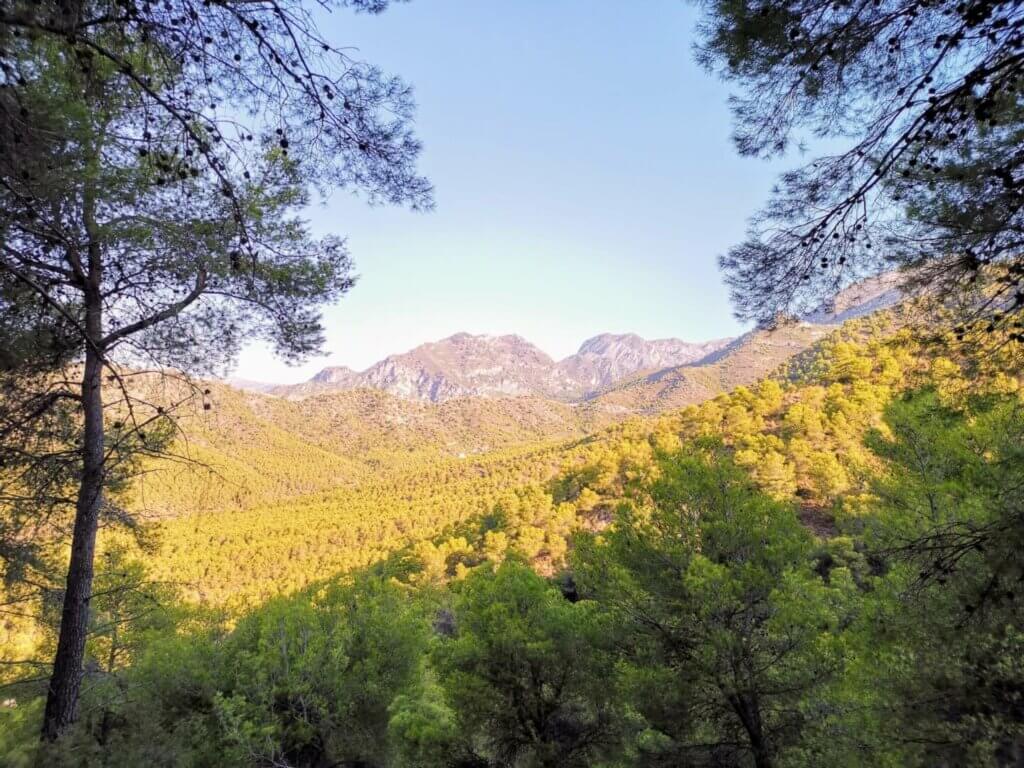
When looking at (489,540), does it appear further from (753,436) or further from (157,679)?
(157,679)

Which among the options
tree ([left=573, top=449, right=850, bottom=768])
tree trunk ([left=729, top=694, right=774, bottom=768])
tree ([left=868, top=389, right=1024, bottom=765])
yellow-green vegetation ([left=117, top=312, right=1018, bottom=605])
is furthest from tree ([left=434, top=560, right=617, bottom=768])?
tree ([left=868, top=389, right=1024, bottom=765])

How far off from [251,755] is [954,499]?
15.0m

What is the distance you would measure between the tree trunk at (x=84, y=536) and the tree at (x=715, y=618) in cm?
637

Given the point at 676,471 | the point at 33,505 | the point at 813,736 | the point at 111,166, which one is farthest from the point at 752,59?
the point at 813,736

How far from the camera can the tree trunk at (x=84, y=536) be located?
3961 mm

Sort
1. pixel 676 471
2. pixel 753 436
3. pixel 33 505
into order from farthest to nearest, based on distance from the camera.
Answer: pixel 753 436, pixel 676 471, pixel 33 505

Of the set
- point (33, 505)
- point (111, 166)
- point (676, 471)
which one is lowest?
point (676, 471)

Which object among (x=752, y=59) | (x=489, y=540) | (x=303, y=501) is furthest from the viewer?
(x=303, y=501)

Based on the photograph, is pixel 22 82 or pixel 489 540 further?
pixel 489 540

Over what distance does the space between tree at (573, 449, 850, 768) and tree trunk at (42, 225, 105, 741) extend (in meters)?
6.37

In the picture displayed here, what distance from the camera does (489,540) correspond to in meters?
35.6

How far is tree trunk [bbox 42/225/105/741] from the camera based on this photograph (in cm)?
396

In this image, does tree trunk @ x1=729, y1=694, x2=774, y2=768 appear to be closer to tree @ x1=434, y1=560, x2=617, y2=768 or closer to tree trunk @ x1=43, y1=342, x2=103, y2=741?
tree @ x1=434, y1=560, x2=617, y2=768

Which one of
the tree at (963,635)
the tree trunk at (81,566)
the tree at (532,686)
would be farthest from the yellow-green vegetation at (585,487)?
the tree at (532,686)
